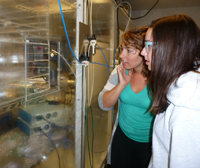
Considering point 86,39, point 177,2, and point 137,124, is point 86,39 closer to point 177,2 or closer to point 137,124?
point 137,124

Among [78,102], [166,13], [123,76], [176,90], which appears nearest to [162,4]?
[166,13]

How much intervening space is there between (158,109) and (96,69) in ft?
2.71

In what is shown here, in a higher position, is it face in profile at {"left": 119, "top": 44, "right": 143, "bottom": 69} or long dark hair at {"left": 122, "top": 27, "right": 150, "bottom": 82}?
long dark hair at {"left": 122, "top": 27, "right": 150, "bottom": 82}

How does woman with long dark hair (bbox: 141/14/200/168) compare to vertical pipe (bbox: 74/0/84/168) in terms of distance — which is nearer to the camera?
woman with long dark hair (bbox: 141/14/200/168)

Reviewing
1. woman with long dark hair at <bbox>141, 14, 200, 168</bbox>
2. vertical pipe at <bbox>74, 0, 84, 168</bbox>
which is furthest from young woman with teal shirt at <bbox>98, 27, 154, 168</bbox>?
woman with long dark hair at <bbox>141, 14, 200, 168</bbox>

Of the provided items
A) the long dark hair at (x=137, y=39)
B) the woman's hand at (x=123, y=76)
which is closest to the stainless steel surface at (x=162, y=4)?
the long dark hair at (x=137, y=39)

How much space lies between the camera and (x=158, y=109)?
68cm

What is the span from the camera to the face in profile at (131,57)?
3.62ft

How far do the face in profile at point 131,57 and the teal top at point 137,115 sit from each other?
15 centimetres

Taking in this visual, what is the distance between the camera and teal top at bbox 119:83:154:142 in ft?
3.38

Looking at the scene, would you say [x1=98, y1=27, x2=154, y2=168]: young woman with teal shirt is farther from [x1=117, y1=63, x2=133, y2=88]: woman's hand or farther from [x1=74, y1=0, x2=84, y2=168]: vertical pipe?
[x1=74, y1=0, x2=84, y2=168]: vertical pipe

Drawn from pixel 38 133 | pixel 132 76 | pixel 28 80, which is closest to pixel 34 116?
pixel 38 133

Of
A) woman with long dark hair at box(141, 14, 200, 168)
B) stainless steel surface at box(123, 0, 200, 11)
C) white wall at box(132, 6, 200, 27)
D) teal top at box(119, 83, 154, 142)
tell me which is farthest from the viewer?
white wall at box(132, 6, 200, 27)

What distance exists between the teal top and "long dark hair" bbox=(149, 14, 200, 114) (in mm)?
362
